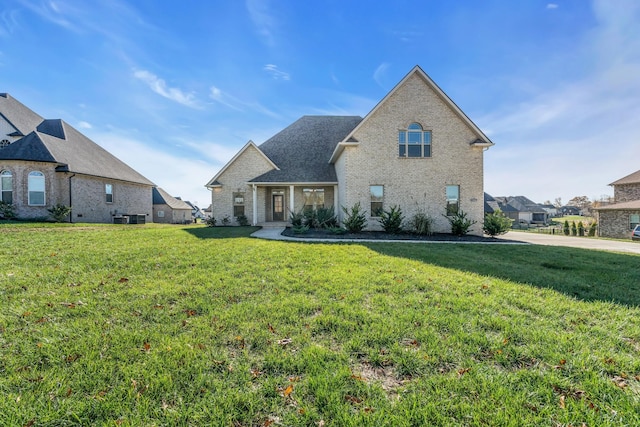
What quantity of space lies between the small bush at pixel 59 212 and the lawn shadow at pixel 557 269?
21.1 metres

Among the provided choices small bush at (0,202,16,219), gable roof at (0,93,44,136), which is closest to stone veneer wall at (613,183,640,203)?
small bush at (0,202,16,219)

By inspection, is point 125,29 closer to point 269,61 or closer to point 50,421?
point 269,61

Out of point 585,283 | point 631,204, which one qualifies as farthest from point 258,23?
point 631,204

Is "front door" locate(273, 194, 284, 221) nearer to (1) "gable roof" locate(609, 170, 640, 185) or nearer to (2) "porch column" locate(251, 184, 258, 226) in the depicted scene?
(2) "porch column" locate(251, 184, 258, 226)

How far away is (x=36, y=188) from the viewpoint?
18.3 meters

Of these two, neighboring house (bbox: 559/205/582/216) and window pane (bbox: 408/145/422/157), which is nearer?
window pane (bbox: 408/145/422/157)

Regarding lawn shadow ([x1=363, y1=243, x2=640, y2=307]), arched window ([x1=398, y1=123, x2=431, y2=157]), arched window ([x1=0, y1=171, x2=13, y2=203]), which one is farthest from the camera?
arched window ([x1=0, y1=171, x2=13, y2=203])

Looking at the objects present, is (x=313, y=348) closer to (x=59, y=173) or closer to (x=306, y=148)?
(x=306, y=148)

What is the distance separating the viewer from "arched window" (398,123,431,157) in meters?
15.4

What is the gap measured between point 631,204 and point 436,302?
120 feet

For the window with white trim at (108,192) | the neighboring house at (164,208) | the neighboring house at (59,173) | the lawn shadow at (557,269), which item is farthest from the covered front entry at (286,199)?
the neighboring house at (164,208)

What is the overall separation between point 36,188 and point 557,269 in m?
28.5

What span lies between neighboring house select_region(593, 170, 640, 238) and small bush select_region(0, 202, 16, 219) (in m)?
51.2

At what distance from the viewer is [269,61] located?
14.0m
